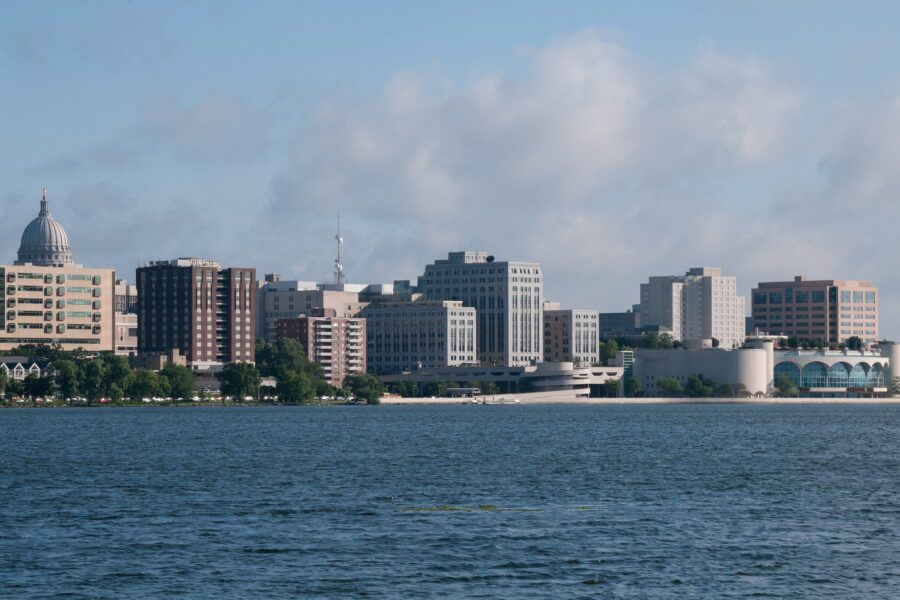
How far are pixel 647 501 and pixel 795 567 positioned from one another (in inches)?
917

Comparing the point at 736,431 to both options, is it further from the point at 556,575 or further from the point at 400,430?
the point at 556,575

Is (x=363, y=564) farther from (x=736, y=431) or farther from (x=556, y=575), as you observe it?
(x=736, y=431)

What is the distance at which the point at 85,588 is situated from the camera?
178 feet

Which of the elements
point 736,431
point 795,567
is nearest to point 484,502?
point 795,567

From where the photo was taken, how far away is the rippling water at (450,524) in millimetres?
55219

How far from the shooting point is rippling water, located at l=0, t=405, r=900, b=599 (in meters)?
55.2

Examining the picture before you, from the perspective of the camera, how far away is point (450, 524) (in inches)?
2776

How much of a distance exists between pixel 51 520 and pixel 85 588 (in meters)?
20.2

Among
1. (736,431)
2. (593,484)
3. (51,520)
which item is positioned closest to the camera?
(51,520)

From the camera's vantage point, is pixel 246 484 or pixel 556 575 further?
pixel 246 484

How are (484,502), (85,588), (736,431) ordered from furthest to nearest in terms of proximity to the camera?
(736,431) → (484,502) → (85,588)

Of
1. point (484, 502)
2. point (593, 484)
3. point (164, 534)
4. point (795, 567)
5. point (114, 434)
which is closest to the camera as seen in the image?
point (795, 567)

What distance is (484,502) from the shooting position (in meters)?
80.8

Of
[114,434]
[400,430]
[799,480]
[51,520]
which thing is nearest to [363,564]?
[51,520]
